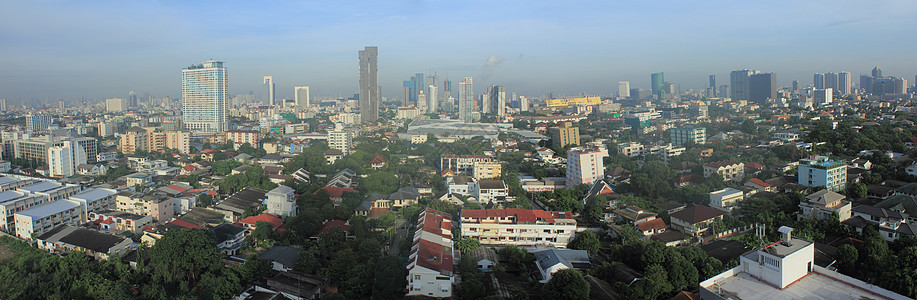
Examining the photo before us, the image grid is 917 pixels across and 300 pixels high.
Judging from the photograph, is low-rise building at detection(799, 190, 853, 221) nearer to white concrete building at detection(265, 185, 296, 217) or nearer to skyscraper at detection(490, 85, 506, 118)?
white concrete building at detection(265, 185, 296, 217)

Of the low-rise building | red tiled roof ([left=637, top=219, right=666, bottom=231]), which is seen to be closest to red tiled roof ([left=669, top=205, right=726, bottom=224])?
red tiled roof ([left=637, top=219, right=666, bottom=231])

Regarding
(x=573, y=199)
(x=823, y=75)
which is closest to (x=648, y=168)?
(x=573, y=199)

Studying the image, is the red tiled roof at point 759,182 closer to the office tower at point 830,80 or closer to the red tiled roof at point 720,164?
the red tiled roof at point 720,164

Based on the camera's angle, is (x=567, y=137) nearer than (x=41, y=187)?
No

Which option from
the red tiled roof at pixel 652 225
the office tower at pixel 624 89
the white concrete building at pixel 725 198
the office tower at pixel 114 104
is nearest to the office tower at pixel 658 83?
the office tower at pixel 624 89

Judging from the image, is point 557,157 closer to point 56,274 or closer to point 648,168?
point 648,168

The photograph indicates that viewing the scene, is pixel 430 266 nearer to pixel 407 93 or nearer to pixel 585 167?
pixel 585 167

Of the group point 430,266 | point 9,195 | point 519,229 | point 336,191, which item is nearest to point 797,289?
point 430,266
